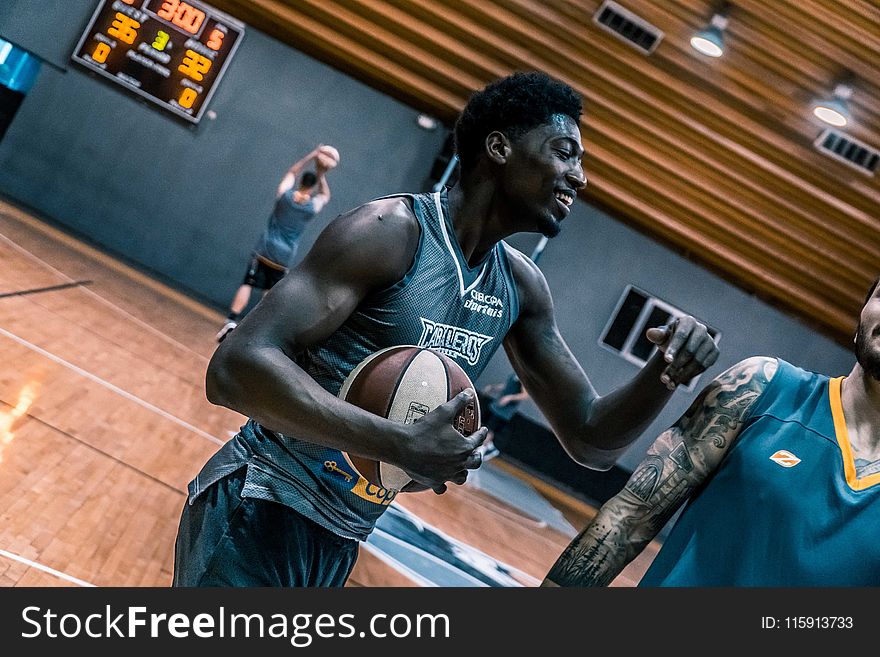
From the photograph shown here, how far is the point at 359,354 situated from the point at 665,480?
0.62 meters

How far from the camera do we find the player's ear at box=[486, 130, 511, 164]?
1.99 meters

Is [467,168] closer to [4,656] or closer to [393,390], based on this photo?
[393,390]

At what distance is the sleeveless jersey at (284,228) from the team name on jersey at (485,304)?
5.98 meters

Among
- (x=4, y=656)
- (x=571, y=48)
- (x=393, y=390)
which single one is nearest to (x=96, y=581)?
(x=4, y=656)

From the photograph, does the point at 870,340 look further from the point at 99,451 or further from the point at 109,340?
the point at 109,340

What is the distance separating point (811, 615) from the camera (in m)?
1.57

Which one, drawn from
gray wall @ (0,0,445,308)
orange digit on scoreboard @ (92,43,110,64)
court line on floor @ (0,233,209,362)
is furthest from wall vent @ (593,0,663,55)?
orange digit on scoreboard @ (92,43,110,64)

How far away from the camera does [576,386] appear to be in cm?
216

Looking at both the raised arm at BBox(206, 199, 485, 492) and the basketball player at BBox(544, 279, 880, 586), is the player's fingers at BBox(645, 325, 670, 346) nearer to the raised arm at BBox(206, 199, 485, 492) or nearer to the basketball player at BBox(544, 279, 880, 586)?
the basketball player at BBox(544, 279, 880, 586)

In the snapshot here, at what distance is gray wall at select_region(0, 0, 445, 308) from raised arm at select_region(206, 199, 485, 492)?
8607 mm

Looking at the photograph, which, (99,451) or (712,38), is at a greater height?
(712,38)

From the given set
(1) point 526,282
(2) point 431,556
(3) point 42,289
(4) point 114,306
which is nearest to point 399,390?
(1) point 526,282

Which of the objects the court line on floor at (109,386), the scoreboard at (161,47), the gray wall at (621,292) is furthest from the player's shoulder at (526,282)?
the gray wall at (621,292)

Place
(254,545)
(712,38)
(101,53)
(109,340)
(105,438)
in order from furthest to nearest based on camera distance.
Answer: (101,53)
(712,38)
(109,340)
(105,438)
(254,545)
